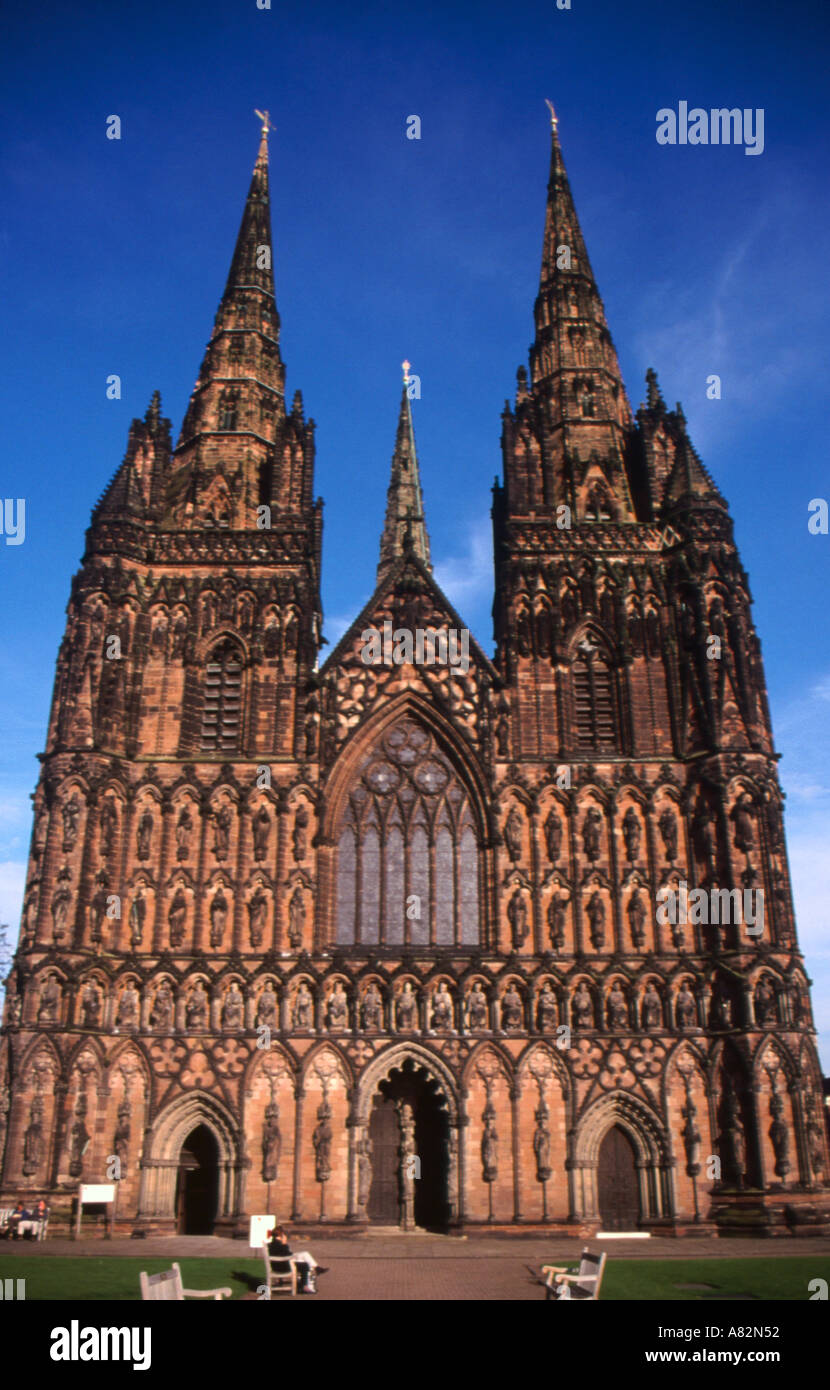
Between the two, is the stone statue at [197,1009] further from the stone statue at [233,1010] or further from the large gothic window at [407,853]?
the large gothic window at [407,853]

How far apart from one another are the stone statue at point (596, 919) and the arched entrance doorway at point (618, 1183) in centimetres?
451

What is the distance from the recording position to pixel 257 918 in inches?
1100

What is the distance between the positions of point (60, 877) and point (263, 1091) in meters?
7.46

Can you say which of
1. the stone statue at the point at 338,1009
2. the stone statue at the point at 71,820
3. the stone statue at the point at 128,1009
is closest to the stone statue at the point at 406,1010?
the stone statue at the point at 338,1009

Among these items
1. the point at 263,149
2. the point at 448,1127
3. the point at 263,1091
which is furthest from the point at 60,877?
the point at 263,149

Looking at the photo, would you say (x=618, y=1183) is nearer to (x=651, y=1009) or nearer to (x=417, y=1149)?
(x=651, y=1009)

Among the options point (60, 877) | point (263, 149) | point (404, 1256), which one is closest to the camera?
point (404, 1256)

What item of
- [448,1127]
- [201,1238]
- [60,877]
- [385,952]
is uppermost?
[60,877]

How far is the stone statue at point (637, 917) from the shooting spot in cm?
2792

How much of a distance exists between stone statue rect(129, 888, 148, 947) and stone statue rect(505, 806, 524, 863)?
9.87 m

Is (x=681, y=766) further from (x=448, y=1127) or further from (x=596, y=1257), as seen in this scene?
(x=596, y=1257)

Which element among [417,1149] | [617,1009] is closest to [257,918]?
[417,1149]
